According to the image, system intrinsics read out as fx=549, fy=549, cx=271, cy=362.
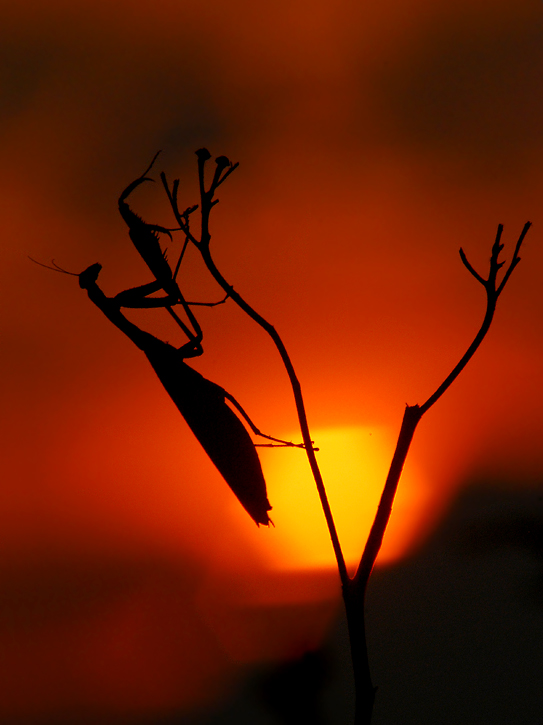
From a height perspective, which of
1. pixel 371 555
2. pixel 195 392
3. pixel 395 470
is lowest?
pixel 371 555

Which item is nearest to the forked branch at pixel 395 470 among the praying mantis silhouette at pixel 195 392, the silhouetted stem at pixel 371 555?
the silhouetted stem at pixel 371 555

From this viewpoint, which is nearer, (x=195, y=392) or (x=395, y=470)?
(x=395, y=470)

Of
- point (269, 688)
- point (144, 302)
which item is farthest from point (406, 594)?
point (144, 302)

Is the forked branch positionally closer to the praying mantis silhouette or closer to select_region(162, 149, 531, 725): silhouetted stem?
select_region(162, 149, 531, 725): silhouetted stem

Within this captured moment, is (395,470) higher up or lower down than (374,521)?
higher up

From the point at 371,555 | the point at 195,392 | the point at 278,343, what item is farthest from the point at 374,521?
the point at 195,392

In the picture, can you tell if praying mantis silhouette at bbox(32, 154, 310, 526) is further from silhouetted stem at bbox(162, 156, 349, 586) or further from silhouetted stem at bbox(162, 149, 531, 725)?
silhouetted stem at bbox(162, 149, 531, 725)

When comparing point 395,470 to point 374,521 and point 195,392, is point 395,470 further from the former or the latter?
point 195,392

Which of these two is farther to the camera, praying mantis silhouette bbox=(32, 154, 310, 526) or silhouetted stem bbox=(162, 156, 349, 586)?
praying mantis silhouette bbox=(32, 154, 310, 526)

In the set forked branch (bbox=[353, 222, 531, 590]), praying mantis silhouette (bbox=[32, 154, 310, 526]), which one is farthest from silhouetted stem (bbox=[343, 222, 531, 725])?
praying mantis silhouette (bbox=[32, 154, 310, 526])

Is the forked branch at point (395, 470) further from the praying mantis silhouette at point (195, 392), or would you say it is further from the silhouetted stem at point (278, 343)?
the praying mantis silhouette at point (195, 392)
